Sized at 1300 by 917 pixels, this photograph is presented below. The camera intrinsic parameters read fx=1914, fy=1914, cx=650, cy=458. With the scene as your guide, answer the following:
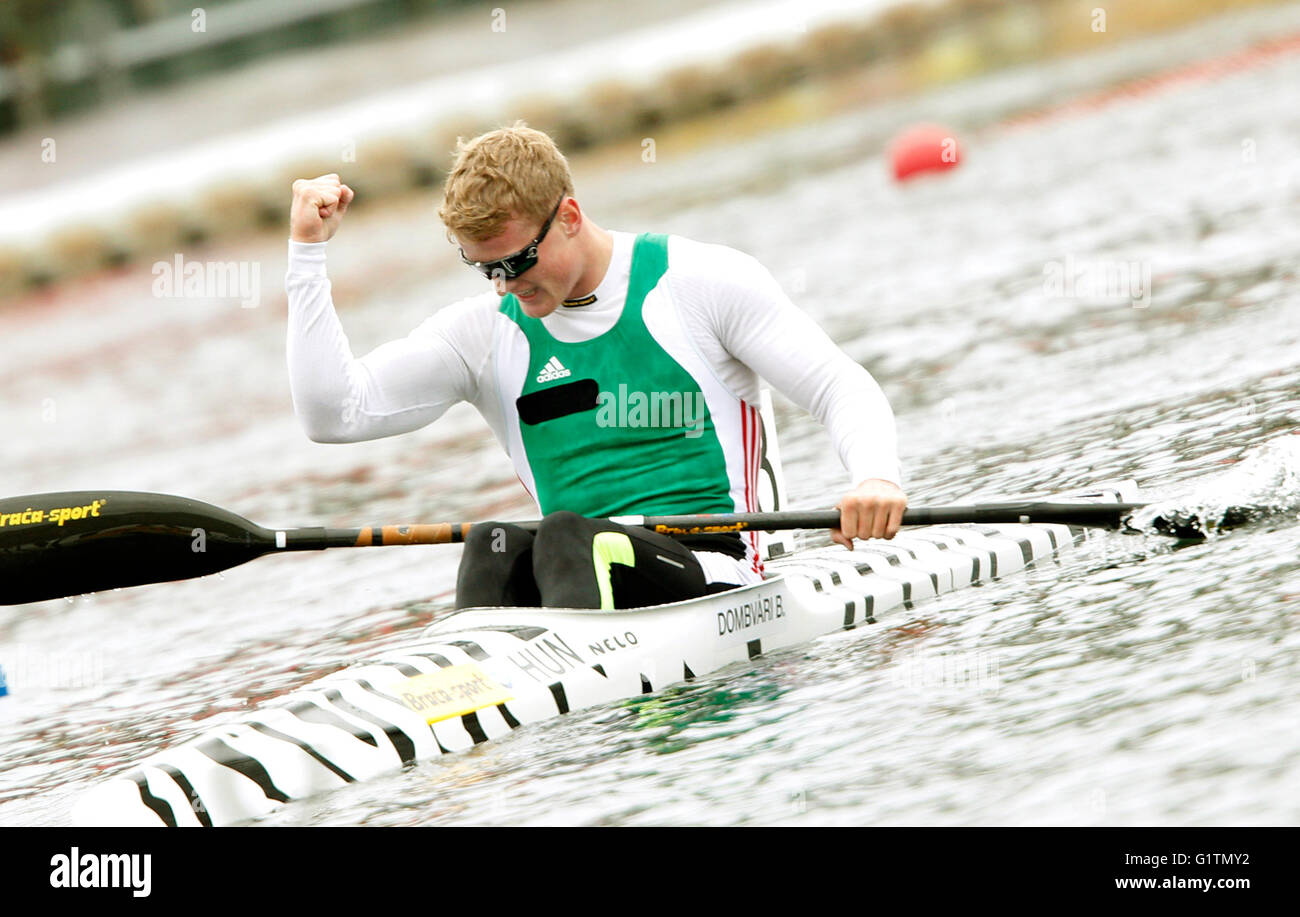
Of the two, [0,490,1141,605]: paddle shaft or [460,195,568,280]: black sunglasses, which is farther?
[0,490,1141,605]: paddle shaft

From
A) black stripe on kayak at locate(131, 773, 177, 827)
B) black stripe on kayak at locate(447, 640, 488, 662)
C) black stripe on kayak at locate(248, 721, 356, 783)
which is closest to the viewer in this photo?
black stripe on kayak at locate(131, 773, 177, 827)

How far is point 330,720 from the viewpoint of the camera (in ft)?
13.7

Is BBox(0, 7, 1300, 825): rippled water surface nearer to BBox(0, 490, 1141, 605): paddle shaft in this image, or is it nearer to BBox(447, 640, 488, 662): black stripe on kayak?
BBox(447, 640, 488, 662): black stripe on kayak

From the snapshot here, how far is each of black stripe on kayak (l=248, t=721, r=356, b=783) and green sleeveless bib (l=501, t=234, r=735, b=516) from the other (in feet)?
3.23

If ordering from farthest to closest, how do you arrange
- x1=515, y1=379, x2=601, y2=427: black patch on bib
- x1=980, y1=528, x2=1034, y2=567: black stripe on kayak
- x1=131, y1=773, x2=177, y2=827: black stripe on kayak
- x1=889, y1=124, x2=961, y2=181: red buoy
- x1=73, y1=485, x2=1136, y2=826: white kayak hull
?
x1=889, y1=124, x2=961, y2=181: red buoy, x1=980, y1=528, x2=1034, y2=567: black stripe on kayak, x1=515, y1=379, x2=601, y2=427: black patch on bib, x1=73, y1=485, x2=1136, y2=826: white kayak hull, x1=131, y1=773, x2=177, y2=827: black stripe on kayak

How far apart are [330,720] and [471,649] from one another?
385 mm

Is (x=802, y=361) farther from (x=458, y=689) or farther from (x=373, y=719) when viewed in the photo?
(x=373, y=719)

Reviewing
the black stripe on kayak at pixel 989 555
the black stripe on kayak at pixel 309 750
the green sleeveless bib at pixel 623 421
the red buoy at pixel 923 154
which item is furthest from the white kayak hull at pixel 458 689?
the red buoy at pixel 923 154

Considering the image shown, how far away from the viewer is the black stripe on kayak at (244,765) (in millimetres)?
4008

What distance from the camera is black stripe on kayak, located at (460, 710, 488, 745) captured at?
4.30 meters

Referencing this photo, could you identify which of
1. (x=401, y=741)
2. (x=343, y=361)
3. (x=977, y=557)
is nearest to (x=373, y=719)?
(x=401, y=741)

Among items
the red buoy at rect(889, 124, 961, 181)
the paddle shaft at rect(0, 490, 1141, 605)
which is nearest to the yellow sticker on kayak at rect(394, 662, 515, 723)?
the paddle shaft at rect(0, 490, 1141, 605)

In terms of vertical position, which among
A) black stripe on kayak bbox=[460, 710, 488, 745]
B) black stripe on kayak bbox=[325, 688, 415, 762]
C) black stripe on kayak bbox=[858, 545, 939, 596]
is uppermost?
black stripe on kayak bbox=[858, 545, 939, 596]
